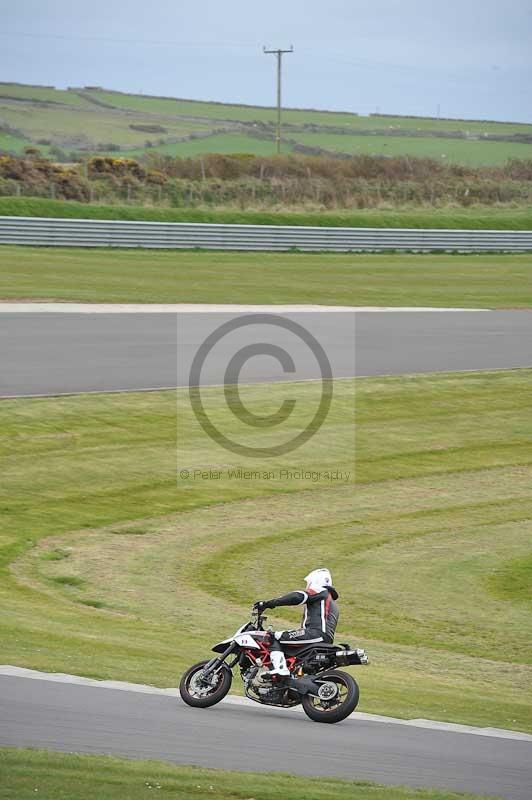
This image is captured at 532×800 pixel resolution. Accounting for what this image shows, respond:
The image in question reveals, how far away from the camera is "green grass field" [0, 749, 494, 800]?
270 inches

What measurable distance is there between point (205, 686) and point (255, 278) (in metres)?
31.8

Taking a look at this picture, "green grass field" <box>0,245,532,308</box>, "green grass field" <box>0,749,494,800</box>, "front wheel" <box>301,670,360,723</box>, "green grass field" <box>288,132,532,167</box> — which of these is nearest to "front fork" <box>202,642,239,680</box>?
"front wheel" <box>301,670,360,723</box>

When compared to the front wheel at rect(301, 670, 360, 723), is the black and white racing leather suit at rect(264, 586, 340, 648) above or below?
above

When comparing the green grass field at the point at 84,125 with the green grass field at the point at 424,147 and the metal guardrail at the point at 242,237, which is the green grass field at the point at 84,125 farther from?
the metal guardrail at the point at 242,237

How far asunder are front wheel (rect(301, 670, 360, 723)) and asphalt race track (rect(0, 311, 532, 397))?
13.4m

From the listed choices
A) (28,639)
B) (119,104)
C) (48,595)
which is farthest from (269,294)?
(119,104)

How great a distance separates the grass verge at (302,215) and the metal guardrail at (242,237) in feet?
12.6

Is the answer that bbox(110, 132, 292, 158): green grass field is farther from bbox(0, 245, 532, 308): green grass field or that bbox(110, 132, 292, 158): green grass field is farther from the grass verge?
bbox(0, 245, 532, 308): green grass field

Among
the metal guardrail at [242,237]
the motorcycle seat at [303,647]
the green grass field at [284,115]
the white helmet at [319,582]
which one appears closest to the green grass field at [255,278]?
the metal guardrail at [242,237]

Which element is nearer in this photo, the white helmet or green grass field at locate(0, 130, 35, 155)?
the white helmet

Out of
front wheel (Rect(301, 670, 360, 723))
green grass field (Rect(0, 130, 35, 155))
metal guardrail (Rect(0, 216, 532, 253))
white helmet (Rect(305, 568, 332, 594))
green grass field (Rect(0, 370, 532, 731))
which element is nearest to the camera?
front wheel (Rect(301, 670, 360, 723))

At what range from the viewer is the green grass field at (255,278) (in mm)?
35469

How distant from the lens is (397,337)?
30.8 meters

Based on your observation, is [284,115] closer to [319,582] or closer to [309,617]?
[319,582]
